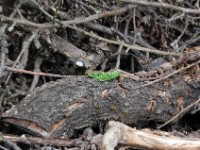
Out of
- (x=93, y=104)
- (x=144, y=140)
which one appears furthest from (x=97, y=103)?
(x=144, y=140)

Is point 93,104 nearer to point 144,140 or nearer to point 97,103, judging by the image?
point 97,103

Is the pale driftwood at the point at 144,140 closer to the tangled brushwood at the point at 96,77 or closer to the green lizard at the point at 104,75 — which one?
the tangled brushwood at the point at 96,77

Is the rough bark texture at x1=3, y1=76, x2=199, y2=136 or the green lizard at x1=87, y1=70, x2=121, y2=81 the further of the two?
the green lizard at x1=87, y1=70, x2=121, y2=81

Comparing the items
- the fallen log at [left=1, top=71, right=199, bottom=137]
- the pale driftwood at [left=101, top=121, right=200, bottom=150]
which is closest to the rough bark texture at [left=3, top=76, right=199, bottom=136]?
the fallen log at [left=1, top=71, right=199, bottom=137]

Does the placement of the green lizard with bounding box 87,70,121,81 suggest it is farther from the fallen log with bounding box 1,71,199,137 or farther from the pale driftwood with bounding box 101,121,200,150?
the pale driftwood with bounding box 101,121,200,150

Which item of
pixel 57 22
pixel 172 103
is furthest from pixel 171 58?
pixel 57 22

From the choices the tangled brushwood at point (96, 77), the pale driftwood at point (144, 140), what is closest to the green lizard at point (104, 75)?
the tangled brushwood at point (96, 77)

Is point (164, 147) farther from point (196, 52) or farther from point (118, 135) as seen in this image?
point (196, 52)

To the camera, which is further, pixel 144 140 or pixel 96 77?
pixel 96 77
